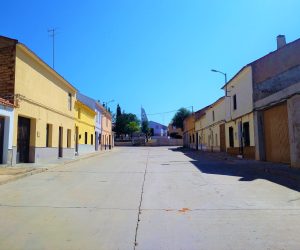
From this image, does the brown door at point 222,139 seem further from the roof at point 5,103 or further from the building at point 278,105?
the roof at point 5,103

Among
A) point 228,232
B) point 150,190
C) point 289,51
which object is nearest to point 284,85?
point 289,51

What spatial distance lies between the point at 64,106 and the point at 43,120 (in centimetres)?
554

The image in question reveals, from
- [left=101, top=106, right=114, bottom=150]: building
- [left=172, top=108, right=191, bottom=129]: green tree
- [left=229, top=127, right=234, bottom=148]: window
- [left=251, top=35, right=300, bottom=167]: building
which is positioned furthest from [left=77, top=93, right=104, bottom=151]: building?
[left=172, top=108, right=191, bottom=129]: green tree

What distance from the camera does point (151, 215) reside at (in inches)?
286

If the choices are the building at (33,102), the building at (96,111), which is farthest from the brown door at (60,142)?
the building at (96,111)

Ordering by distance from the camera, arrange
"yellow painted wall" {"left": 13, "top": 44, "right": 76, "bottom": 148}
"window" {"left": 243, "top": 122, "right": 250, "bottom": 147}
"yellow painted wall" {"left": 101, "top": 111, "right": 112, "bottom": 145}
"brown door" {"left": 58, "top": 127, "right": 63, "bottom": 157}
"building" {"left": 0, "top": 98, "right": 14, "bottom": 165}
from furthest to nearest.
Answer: "yellow painted wall" {"left": 101, "top": 111, "right": 112, "bottom": 145}
"brown door" {"left": 58, "top": 127, "right": 63, "bottom": 157}
"window" {"left": 243, "top": 122, "right": 250, "bottom": 147}
"yellow painted wall" {"left": 13, "top": 44, "right": 76, "bottom": 148}
"building" {"left": 0, "top": 98, "right": 14, "bottom": 165}

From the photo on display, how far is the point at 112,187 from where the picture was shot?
37.0 feet

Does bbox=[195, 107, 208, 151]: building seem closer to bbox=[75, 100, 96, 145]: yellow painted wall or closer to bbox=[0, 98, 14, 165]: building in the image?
bbox=[75, 100, 96, 145]: yellow painted wall

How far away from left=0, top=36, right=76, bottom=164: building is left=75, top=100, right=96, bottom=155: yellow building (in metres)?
5.07

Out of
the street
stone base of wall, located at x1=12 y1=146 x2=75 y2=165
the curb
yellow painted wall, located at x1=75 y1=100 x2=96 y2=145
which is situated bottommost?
the street

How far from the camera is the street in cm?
540

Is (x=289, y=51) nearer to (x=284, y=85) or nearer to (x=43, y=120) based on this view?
(x=284, y=85)

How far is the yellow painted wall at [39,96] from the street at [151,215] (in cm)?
883

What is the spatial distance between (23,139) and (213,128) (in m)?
24.9
